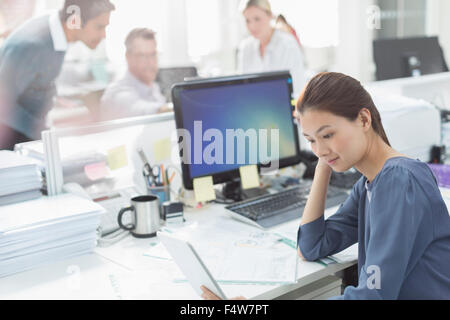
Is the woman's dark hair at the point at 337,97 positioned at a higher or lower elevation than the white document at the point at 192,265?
higher

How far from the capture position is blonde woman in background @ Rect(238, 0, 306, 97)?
3.12m

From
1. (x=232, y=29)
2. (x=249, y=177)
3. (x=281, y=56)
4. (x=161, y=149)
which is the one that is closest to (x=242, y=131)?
(x=249, y=177)

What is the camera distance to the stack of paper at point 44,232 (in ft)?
4.14

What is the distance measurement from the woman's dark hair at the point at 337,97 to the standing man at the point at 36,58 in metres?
1.66

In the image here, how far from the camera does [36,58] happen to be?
2.37 meters

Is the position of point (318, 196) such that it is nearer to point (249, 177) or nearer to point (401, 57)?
point (249, 177)

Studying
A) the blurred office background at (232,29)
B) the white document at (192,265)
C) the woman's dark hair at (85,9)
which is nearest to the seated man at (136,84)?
the woman's dark hair at (85,9)

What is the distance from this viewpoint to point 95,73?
15.9 ft

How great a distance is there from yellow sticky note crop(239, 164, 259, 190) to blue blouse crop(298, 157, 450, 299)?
721 millimetres

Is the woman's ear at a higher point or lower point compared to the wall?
lower

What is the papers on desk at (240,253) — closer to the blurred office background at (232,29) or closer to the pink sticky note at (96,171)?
the pink sticky note at (96,171)

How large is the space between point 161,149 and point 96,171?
0.87 ft

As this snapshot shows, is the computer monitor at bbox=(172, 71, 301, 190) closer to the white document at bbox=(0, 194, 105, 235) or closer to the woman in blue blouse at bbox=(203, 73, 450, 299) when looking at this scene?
the white document at bbox=(0, 194, 105, 235)

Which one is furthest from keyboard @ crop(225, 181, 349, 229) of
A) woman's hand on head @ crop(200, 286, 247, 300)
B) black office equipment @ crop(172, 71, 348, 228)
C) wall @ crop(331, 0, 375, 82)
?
wall @ crop(331, 0, 375, 82)
